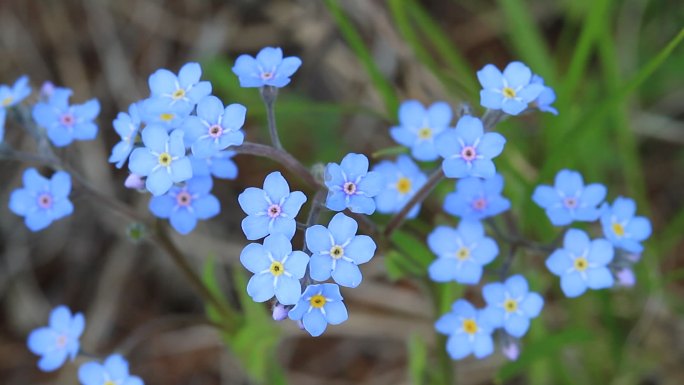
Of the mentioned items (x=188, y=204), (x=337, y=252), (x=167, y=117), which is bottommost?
(x=337, y=252)

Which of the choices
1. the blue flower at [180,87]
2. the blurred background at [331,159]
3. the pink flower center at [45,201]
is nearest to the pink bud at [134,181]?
the blue flower at [180,87]

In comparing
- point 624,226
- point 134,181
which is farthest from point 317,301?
point 624,226

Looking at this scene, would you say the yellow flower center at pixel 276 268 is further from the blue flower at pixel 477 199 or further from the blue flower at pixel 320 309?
the blue flower at pixel 477 199

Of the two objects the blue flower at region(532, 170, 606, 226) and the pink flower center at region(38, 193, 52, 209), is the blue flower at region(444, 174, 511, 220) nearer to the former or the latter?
the blue flower at region(532, 170, 606, 226)

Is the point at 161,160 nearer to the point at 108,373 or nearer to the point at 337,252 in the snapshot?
the point at 337,252

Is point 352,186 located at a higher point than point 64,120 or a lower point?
lower

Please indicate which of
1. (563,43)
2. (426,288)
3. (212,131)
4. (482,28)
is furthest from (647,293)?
(212,131)
